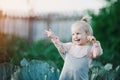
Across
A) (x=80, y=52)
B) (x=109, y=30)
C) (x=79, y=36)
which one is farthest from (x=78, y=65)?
(x=109, y=30)

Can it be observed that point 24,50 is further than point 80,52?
Yes

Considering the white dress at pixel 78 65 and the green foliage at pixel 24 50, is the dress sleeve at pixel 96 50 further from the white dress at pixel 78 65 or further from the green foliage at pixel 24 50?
the green foliage at pixel 24 50

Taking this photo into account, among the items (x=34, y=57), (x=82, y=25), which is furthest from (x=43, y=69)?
(x=82, y=25)

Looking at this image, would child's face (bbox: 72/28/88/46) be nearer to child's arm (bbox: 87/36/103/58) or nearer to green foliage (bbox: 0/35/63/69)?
child's arm (bbox: 87/36/103/58)

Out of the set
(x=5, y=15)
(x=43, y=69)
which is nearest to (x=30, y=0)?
(x=5, y=15)

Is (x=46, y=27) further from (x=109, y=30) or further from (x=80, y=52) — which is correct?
(x=109, y=30)

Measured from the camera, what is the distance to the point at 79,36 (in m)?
4.25

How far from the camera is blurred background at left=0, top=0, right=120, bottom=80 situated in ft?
14.2

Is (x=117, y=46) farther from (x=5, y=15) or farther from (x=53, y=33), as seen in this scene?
(x=5, y=15)

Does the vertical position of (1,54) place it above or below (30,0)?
below

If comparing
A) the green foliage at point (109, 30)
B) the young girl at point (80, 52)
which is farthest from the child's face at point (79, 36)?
the green foliage at point (109, 30)

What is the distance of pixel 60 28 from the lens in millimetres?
4344

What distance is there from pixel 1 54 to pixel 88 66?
62cm

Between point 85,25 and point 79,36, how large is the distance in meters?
0.09
